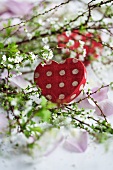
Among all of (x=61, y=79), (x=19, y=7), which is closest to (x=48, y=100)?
(x=61, y=79)

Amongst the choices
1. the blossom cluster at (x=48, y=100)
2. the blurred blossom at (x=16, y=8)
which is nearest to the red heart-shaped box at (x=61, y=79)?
the blossom cluster at (x=48, y=100)

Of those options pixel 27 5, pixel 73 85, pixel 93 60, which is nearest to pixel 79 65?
pixel 73 85

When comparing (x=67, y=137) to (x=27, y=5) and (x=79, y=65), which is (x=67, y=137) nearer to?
(x=79, y=65)

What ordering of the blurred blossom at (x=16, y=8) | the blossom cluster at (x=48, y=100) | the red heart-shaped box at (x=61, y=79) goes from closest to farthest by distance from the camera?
the blossom cluster at (x=48, y=100) → the red heart-shaped box at (x=61, y=79) → the blurred blossom at (x=16, y=8)

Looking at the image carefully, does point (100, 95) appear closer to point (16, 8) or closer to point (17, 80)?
point (17, 80)

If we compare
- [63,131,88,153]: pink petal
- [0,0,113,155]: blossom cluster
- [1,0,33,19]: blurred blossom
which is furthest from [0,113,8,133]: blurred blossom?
[1,0,33,19]: blurred blossom

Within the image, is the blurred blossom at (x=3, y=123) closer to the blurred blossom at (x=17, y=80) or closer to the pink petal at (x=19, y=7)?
the blurred blossom at (x=17, y=80)
